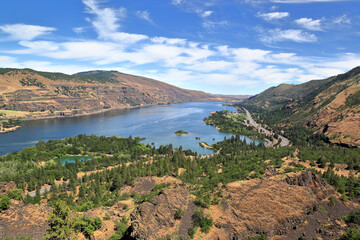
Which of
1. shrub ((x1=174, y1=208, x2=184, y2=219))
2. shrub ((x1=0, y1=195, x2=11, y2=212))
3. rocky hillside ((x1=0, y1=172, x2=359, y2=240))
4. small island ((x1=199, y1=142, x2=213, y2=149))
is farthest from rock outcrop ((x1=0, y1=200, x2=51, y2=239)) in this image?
small island ((x1=199, y1=142, x2=213, y2=149))

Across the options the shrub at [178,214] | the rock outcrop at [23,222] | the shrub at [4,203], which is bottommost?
the rock outcrop at [23,222]

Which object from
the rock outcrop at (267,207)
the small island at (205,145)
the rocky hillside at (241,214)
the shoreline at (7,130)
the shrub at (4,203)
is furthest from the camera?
the shoreline at (7,130)

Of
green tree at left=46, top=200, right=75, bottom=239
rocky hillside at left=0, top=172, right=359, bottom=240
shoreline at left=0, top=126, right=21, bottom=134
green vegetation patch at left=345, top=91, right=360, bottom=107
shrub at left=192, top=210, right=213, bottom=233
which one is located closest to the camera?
green tree at left=46, top=200, right=75, bottom=239

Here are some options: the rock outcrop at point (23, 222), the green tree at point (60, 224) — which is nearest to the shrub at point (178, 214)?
the green tree at point (60, 224)

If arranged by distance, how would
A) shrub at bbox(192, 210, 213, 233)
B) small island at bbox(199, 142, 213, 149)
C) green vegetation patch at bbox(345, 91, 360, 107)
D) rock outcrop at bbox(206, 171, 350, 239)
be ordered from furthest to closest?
green vegetation patch at bbox(345, 91, 360, 107) → small island at bbox(199, 142, 213, 149) → rock outcrop at bbox(206, 171, 350, 239) → shrub at bbox(192, 210, 213, 233)

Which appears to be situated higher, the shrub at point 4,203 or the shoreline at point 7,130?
the shrub at point 4,203

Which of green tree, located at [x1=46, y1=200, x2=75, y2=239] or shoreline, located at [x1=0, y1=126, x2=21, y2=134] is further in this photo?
shoreline, located at [x1=0, y1=126, x2=21, y2=134]

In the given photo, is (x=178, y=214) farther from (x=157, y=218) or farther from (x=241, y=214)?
(x=241, y=214)

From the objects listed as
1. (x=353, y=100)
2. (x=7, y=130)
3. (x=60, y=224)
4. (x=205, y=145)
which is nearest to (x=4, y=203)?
(x=60, y=224)

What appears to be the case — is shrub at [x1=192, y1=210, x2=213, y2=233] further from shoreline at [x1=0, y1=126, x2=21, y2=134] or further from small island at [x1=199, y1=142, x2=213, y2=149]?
shoreline at [x1=0, y1=126, x2=21, y2=134]

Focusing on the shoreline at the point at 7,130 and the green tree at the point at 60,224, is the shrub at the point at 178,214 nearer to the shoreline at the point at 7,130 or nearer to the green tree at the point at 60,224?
the green tree at the point at 60,224

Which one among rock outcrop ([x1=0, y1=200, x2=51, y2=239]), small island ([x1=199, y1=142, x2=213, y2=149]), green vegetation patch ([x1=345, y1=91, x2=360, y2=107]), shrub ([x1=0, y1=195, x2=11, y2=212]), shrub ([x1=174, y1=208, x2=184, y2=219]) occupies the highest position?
green vegetation patch ([x1=345, y1=91, x2=360, y2=107])
